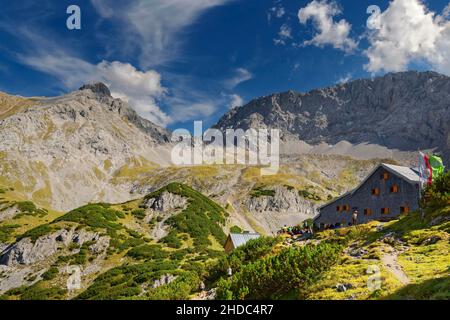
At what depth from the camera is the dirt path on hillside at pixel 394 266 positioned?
17.8m

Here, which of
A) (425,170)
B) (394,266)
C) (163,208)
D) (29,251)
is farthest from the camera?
(163,208)

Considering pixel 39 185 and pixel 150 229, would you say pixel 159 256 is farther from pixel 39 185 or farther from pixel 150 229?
pixel 39 185

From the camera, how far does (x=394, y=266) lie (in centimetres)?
2041

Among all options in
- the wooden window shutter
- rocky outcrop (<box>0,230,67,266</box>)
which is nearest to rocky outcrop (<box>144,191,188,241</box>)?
rocky outcrop (<box>0,230,67,266</box>)

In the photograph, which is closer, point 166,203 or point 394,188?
point 394,188

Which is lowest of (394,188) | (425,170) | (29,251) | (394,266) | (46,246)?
(29,251)

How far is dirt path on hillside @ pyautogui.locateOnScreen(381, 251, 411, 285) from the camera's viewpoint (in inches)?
699

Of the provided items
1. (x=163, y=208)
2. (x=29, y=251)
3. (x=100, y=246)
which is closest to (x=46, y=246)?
(x=29, y=251)

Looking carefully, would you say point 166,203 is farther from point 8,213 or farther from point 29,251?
point 8,213

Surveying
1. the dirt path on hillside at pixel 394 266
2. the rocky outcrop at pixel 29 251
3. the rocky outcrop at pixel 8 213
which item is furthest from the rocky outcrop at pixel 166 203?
the dirt path on hillside at pixel 394 266

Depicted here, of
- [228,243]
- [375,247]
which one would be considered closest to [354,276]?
[375,247]

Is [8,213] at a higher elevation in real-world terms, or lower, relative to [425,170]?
lower

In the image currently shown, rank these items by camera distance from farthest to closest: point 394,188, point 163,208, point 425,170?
1. point 163,208
2. point 394,188
3. point 425,170

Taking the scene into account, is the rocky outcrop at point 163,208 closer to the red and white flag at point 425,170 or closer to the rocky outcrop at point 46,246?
the rocky outcrop at point 46,246
